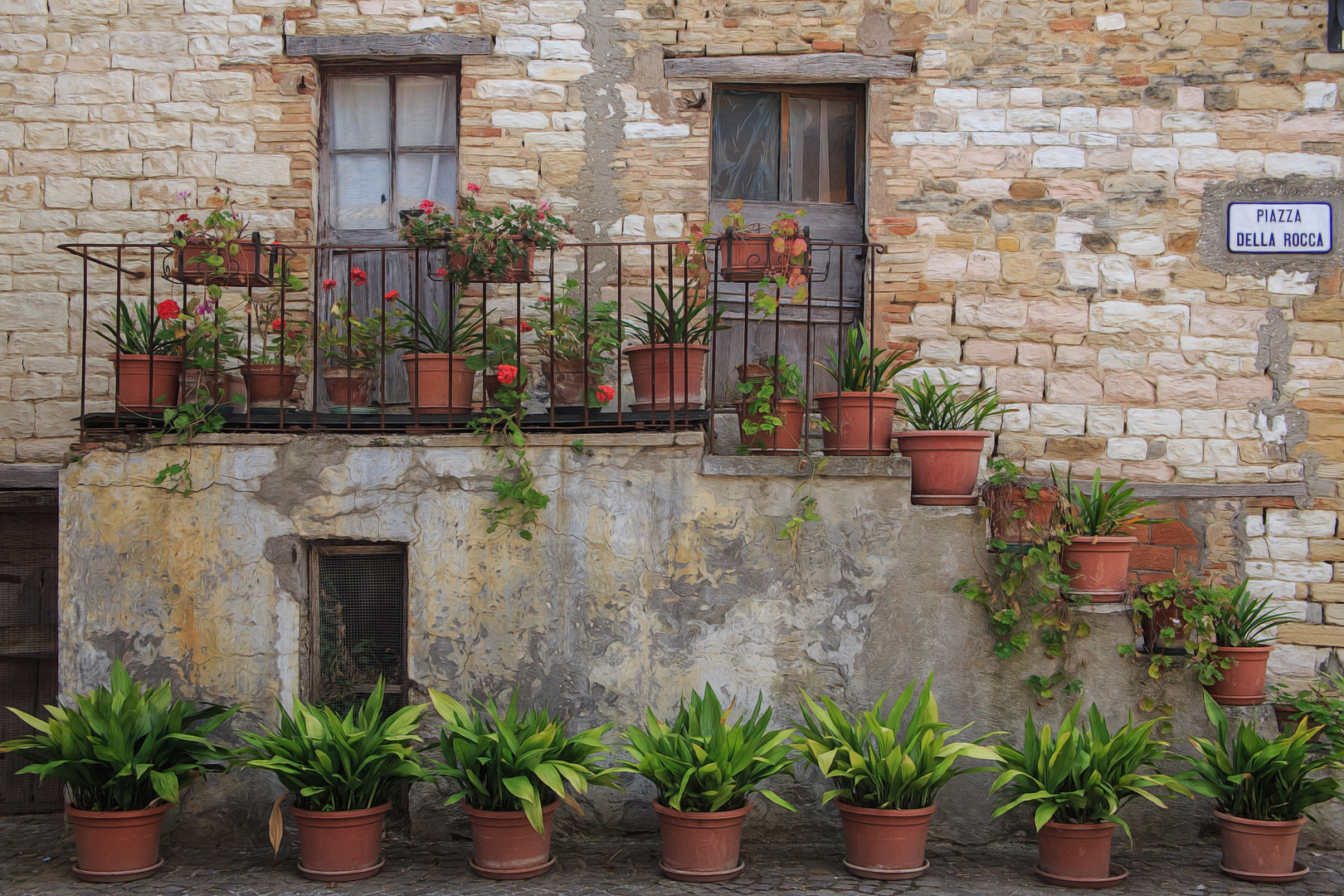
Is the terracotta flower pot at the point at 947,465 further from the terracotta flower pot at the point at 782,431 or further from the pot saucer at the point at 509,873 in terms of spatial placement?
the pot saucer at the point at 509,873

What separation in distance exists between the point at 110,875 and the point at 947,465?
3609mm

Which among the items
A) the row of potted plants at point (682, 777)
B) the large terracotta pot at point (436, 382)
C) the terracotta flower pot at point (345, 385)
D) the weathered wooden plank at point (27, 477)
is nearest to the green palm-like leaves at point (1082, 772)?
the row of potted plants at point (682, 777)

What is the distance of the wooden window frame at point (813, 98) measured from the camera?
5.47m

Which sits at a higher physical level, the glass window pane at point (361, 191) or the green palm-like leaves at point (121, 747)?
the glass window pane at point (361, 191)

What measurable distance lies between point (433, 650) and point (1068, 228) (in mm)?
3664

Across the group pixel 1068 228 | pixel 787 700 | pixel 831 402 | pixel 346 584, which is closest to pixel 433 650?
pixel 346 584

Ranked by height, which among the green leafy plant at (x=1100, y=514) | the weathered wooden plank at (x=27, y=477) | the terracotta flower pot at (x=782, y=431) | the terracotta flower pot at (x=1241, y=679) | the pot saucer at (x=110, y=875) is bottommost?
the pot saucer at (x=110, y=875)

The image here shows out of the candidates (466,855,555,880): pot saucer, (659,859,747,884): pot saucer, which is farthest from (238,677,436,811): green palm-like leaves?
(659,859,747,884): pot saucer

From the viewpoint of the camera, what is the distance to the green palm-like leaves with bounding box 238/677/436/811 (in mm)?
3822

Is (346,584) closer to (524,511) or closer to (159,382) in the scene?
(524,511)

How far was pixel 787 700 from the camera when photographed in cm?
428

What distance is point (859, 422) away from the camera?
440cm

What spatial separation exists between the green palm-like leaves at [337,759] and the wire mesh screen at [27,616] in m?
2.02

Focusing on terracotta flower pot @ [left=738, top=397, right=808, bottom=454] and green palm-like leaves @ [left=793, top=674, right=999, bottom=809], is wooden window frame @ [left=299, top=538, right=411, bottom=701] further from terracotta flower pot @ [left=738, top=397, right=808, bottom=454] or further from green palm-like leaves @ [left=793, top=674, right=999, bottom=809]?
green palm-like leaves @ [left=793, top=674, right=999, bottom=809]
